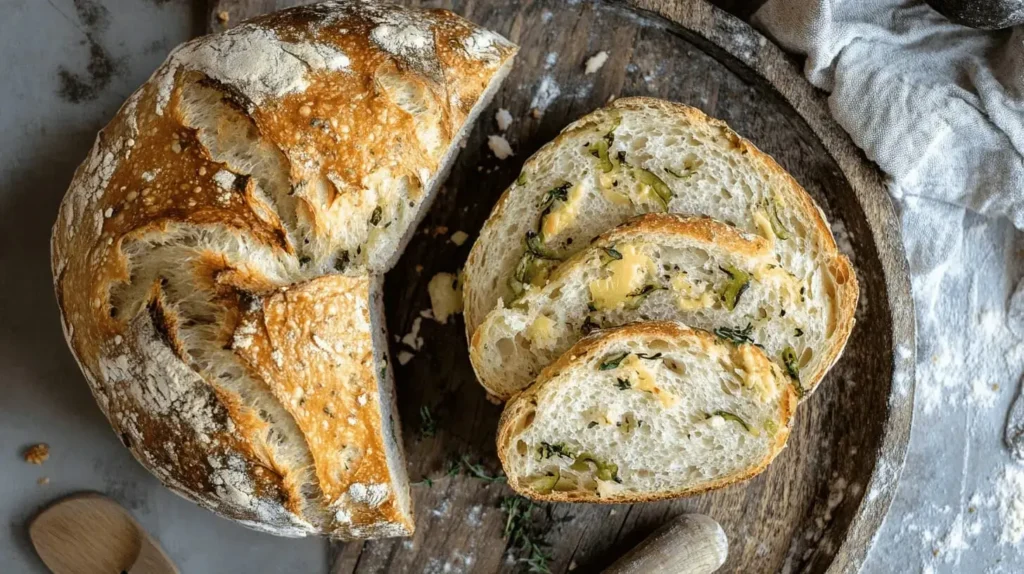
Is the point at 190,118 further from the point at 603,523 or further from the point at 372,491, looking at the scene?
the point at 603,523

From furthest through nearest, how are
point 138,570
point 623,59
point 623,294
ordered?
point 623,59, point 138,570, point 623,294

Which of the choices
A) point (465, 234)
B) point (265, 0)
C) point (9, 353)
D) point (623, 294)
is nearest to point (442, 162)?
point (465, 234)

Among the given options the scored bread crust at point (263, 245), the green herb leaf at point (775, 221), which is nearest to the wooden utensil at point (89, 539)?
the scored bread crust at point (263, 245)

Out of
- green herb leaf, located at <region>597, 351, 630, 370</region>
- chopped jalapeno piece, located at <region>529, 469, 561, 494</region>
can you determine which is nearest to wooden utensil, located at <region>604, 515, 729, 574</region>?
chopped jalapeno piece, located at <region>529, 469, 561, 494</region>

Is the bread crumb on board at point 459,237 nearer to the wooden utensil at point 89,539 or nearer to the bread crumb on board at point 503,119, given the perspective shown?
the bread crumb on board at point 503,119

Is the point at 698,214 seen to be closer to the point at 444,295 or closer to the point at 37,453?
the point at 444,295
